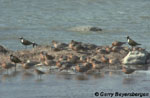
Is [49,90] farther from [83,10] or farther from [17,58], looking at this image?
[83,10]

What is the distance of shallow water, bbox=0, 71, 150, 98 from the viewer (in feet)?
50.1

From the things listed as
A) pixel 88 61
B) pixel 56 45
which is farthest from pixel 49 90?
pixel 56 45

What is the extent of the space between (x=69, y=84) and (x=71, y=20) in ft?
54.0

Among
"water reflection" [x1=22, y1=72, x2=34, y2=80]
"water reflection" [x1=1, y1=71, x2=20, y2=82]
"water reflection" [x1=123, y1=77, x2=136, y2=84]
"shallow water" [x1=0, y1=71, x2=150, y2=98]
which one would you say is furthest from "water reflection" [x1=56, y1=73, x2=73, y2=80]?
"water reflection" [x1=123, y1=77, x2=136, y2=84]

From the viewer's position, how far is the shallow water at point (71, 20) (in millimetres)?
26719

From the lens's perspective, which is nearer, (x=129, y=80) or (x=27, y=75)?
(x=129, y=80)

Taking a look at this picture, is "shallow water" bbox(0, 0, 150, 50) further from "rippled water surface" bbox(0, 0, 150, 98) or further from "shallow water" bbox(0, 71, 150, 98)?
"shallow water" bbox(0, 71, 150, 98)

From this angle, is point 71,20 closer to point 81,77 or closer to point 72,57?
point 72,57

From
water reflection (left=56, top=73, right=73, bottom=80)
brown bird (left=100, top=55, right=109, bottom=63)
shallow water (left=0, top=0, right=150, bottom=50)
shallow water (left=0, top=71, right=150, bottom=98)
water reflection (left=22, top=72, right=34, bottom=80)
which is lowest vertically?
shallow water (left=0, top=71, right=150, bottom=98)

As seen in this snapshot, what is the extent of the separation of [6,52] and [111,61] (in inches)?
169

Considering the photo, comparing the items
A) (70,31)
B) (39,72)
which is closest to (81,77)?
(39,72)

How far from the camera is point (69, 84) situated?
16453 mm

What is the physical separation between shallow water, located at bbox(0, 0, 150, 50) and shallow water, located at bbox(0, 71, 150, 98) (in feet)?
20.5

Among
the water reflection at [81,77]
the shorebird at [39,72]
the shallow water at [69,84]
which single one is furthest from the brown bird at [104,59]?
the shorebird at [39,72]
